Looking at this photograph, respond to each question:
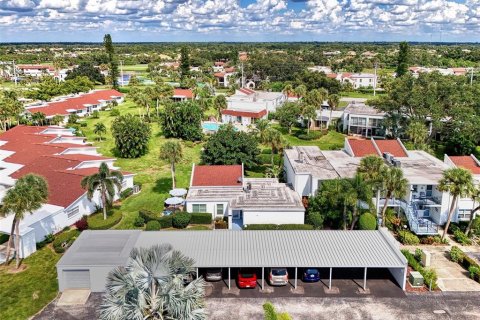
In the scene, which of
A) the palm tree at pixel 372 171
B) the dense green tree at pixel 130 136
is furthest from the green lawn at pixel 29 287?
the dense green tree at pixel 130 136

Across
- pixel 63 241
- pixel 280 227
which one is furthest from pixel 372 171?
pixel 63 241

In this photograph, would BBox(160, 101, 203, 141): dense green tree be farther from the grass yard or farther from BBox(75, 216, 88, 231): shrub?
BBox(75, 216, 88, 231): shrub

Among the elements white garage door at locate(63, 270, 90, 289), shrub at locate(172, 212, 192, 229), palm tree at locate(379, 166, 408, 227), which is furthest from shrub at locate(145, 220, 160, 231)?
palm tree at locate(379, 166, 408, 227)

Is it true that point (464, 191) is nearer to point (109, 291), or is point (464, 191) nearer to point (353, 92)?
point (109, 291)

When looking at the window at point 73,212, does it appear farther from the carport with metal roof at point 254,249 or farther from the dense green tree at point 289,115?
the dense green tree at point 289,115

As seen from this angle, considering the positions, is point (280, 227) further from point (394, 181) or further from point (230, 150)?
point (230, 150)

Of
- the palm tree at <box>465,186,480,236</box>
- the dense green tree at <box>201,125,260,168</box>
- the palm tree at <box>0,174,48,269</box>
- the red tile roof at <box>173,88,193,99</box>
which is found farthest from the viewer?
the red tile roof at <box>173,88,193,99</box>
